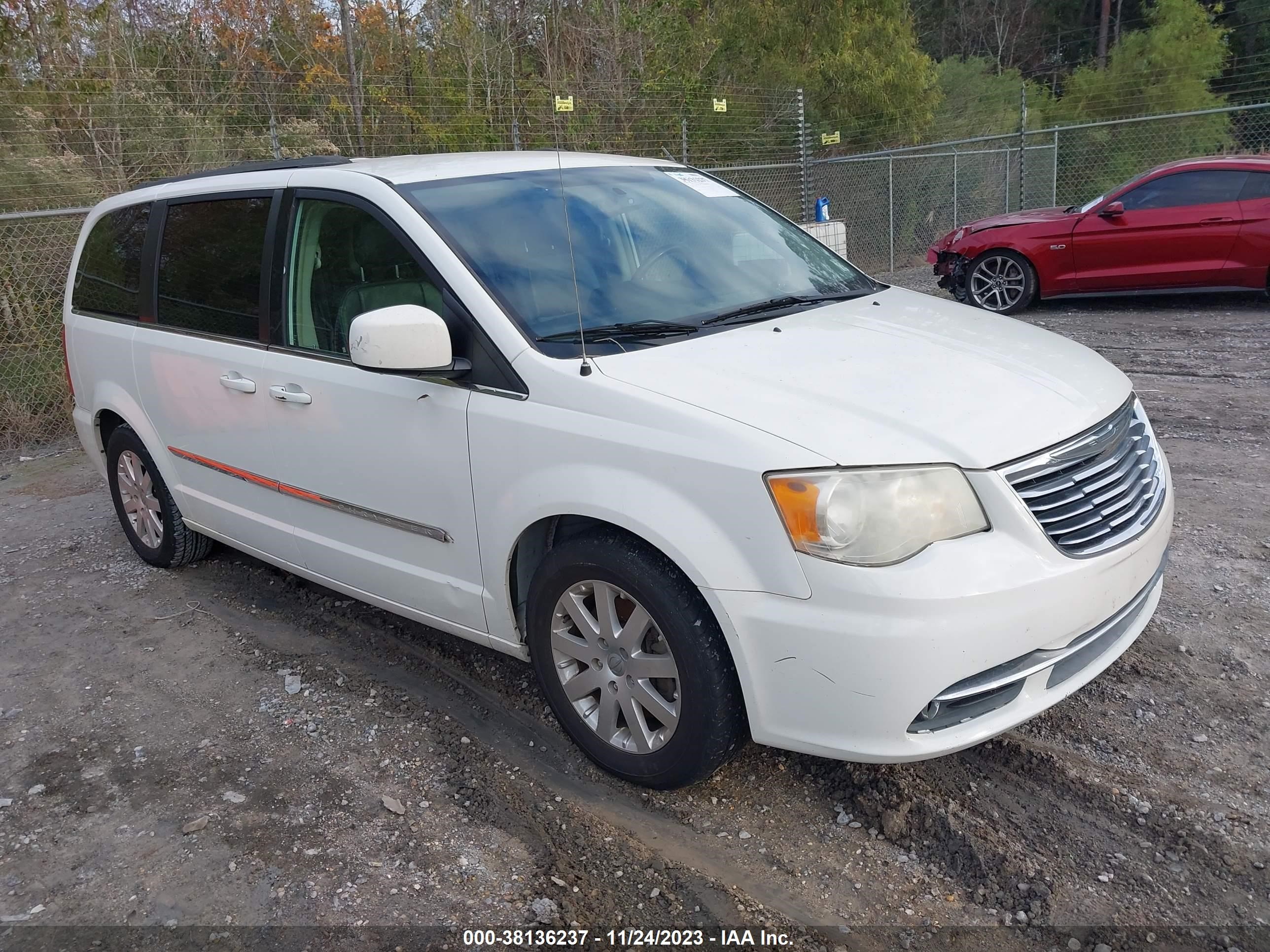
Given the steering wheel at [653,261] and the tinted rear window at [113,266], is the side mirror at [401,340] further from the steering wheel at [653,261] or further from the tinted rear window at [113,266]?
the tinted rear window at [113,266]

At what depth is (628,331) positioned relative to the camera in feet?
10.3

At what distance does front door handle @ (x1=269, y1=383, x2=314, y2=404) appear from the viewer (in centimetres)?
365

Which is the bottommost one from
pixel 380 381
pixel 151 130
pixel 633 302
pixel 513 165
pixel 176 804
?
pixel 176 804

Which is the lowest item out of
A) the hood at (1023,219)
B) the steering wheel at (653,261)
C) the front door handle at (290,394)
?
the front door handle at (290,394)

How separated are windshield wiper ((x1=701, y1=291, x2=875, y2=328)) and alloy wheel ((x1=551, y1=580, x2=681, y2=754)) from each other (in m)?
0.98

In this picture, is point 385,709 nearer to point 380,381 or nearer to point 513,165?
point 380,381

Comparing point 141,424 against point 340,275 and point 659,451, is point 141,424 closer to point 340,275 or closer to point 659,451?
point 340,275

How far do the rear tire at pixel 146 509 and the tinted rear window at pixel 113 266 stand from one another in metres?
0.63

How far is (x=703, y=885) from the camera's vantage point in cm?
266

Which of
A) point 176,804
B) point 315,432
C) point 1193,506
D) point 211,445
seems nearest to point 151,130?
point 211,445

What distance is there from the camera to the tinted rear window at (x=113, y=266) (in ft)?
15.5

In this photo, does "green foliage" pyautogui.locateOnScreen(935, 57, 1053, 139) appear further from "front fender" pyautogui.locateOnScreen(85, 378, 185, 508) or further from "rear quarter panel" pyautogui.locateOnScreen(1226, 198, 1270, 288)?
"front fender" pyautogui.locateOnScreen(85, 378, 185, 508)

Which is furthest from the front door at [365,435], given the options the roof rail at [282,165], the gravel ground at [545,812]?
the gravel ground at [545,812]

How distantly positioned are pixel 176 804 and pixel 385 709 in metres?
0.75
